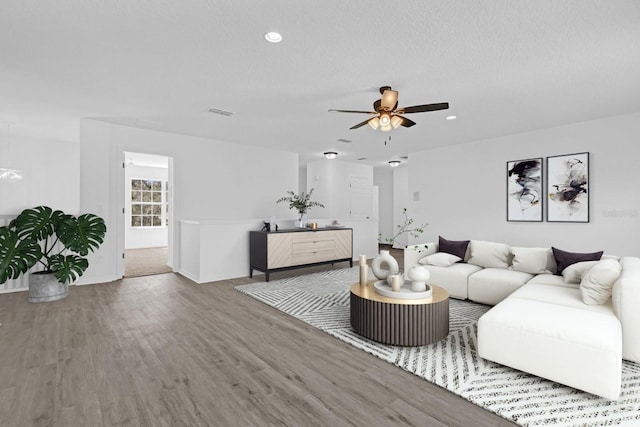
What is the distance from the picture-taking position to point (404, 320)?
264 cm

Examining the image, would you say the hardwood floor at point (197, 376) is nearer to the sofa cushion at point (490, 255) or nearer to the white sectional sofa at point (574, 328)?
the white sectional sofa at point (574, 328)

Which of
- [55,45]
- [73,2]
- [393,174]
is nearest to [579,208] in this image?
[393,174]

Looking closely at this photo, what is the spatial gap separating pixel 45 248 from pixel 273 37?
442 centimetres

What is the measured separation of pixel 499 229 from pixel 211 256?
206 inches

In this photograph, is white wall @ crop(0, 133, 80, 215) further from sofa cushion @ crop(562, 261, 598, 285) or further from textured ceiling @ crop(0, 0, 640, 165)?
sofa cushion @ crop(562, 261, 598, 285)

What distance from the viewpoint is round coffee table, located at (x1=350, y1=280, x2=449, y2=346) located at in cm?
263

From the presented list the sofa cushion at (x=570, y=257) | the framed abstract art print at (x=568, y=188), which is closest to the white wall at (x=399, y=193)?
the framed abstract art print at (x=568, y=188)

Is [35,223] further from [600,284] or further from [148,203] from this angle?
[600,284]

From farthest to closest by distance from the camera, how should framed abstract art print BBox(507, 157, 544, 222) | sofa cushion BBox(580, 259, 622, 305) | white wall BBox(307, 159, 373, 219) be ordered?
white wall BBox(307, 159, 373, 219) < framed abstract art print BBox(507, 157, 544, 222) < sofa cushion BBox(580, 259, 622, 305)

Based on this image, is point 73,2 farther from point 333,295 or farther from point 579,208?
point 579,208

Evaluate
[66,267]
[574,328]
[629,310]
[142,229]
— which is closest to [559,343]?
[574,328]

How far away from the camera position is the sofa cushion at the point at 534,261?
3.89 m

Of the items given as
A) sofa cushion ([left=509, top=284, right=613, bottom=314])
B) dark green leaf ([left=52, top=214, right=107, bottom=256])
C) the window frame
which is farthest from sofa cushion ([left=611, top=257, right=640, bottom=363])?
the window frame

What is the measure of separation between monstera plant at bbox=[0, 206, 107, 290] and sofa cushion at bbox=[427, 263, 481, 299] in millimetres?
4738
